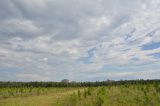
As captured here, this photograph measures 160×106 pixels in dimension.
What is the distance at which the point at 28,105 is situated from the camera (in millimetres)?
23188

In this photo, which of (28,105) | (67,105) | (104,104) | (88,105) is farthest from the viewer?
(28,105)

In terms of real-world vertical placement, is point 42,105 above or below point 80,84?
below

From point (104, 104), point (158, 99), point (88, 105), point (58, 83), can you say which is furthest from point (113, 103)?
point (58, 83)

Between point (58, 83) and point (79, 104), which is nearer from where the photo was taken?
point (79, 104)

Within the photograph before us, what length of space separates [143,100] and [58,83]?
3121 inches

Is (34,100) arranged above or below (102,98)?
below

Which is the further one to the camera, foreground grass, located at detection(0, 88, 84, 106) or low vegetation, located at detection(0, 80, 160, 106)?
foreground grass, located at detection(0, 88, 84, 106)

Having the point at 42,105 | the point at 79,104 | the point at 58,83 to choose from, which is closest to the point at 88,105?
the point at 79,104

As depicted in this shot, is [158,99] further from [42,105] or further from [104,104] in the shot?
[42,105]

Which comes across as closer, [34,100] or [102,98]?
[102,98]

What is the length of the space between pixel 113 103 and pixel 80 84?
267 ft

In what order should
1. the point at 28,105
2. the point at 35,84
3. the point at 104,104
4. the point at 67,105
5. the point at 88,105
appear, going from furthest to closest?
1. the point at 35,84
2. the point at 28,105
3. the point at 67,105
4. the point at 88,105
5. the point at 104,104

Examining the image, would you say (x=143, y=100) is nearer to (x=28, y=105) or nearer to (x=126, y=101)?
(x=126, y=101)

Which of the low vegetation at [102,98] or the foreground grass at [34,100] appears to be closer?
the low vegetation at [102,98]
